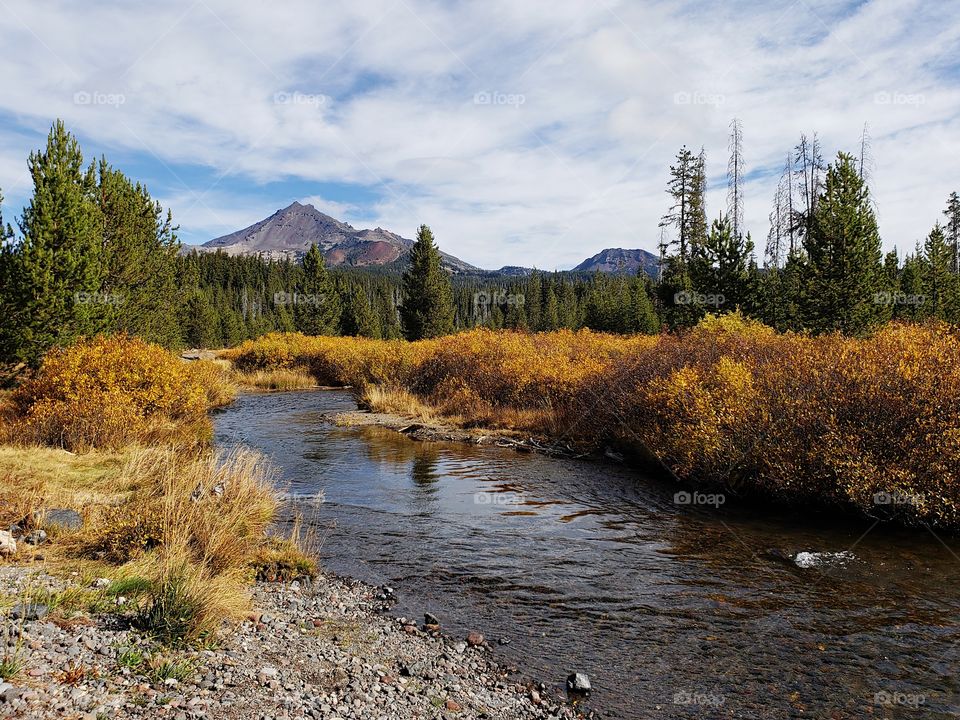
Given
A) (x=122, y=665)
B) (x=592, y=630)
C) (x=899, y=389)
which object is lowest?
(x=592, y=630)

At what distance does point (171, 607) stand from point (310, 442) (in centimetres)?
1569

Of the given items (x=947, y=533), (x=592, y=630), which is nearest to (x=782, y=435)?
(x=947, y=533)

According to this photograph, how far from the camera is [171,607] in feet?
19.3

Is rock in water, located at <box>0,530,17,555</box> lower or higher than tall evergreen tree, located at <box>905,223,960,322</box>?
lower

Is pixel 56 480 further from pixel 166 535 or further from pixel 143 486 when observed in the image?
pixel 166 535

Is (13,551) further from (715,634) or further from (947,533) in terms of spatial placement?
(947,533)

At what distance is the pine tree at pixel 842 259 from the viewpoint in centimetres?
3128
